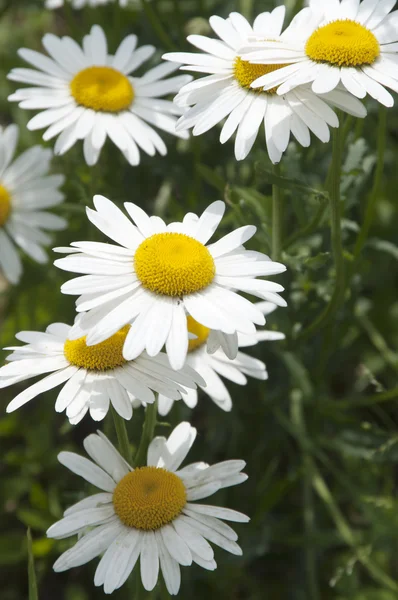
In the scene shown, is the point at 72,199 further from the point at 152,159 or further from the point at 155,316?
the point at 155,316

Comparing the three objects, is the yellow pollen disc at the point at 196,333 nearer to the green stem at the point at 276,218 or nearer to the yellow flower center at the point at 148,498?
the green stem at the point at 276,218

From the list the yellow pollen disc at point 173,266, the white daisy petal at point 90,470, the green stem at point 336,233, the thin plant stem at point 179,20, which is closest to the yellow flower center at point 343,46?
the green stem at point 336,233

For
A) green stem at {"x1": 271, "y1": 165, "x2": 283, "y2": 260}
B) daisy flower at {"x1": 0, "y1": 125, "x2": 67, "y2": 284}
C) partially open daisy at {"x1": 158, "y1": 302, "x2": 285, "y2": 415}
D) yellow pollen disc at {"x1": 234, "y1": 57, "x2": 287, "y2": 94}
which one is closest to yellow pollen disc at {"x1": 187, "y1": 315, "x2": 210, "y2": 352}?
partially open daisy at {"x1": 158, "y1": 302, "x2": 285, "y2": 415}

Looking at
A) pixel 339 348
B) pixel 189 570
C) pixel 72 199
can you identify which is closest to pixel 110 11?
pixel 72 199

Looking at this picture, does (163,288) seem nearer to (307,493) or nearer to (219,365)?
(219,365)

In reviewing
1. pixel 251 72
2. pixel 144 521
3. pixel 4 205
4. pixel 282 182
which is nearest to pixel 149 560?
pixel 144 521
